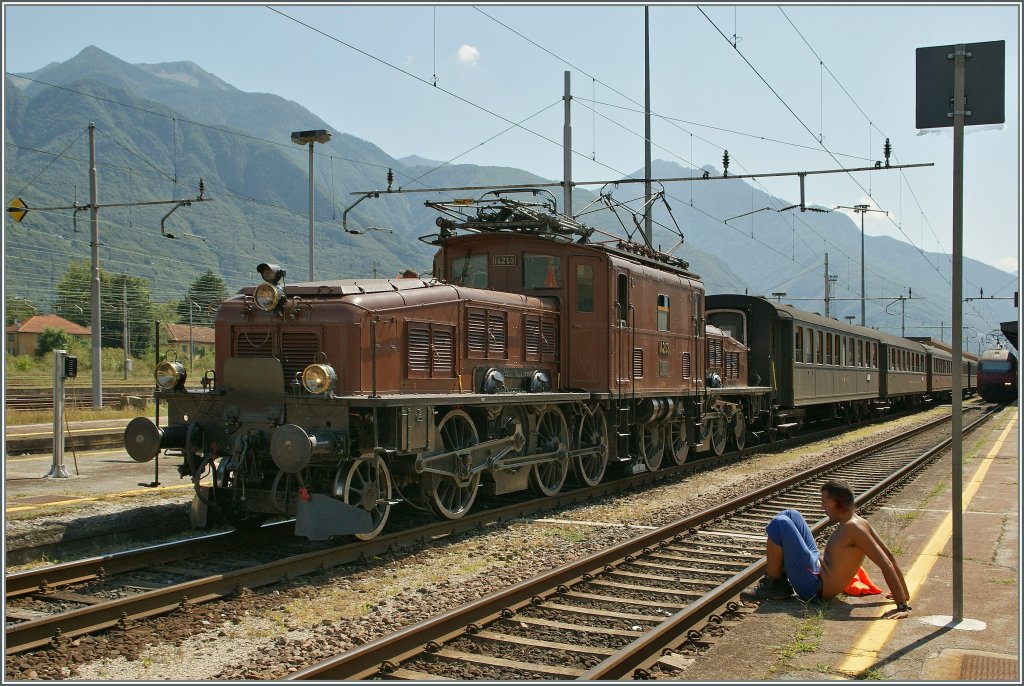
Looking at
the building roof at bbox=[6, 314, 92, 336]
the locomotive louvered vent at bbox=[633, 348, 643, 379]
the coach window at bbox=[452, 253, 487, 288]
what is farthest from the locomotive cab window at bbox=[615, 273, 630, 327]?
the building roof at bbox=[6, 314, 92, 336]

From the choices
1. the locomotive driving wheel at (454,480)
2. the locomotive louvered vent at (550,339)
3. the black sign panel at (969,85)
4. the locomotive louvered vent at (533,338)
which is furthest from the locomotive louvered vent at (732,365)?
the black sign panel at (969,85)

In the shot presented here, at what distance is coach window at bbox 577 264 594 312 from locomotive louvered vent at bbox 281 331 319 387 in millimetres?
5139

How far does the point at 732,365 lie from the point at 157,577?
14724 mm

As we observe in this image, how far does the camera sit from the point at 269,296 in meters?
9.34

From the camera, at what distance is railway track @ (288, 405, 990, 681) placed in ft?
18.6

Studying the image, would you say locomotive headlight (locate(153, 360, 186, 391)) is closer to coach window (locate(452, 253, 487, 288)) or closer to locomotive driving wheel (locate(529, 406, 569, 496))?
→ coach window (locate(452, 253, 487, 288))

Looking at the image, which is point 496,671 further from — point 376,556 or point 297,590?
point 376,556

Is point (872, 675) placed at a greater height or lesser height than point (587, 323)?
lesser

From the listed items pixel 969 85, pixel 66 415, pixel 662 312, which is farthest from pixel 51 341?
pixel 969 85

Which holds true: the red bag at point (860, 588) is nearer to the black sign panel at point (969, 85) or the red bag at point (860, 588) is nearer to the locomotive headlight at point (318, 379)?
the black sign panel at point (969, 85)

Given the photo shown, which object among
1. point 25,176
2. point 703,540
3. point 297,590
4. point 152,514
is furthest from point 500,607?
point 25,176

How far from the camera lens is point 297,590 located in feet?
25.3

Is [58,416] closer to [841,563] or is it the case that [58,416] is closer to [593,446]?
[593,446]

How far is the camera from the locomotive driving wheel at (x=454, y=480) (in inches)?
405
